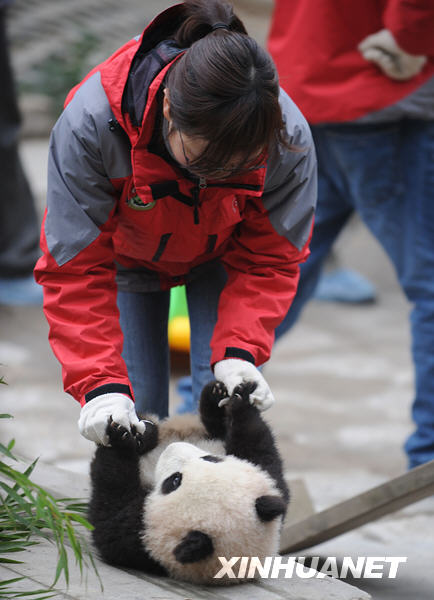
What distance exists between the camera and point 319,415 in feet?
15.5

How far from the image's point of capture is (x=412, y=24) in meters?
3.13

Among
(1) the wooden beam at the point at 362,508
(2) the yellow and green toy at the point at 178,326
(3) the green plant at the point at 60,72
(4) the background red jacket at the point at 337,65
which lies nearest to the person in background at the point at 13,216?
(2) the yellow and green toy at the point at 178,326

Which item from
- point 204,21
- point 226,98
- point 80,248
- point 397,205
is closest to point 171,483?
point 80,248

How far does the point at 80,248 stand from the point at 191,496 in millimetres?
655

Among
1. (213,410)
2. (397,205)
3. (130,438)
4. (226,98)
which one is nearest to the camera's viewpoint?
(226,98)

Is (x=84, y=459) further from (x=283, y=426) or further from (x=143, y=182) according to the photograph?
(x=143, y=182)

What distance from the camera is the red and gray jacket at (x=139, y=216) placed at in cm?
220

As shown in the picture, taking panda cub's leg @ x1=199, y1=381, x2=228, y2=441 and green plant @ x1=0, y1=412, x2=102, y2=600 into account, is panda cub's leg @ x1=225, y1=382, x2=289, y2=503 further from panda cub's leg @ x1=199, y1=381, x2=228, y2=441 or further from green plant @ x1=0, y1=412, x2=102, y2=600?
green plant @ x1=0, y1=412, x2=102, y2=600

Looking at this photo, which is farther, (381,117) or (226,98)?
(381,117)

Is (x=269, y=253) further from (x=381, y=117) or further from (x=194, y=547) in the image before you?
(x=381, y=117)

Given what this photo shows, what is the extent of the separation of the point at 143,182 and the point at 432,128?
4.90 feet

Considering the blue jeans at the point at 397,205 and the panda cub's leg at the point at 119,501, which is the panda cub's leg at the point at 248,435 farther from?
the blue jeans at the point at 397,205

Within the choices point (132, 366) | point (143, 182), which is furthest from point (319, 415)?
point (143, 182)

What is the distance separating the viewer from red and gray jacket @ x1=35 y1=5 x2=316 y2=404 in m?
2.20
